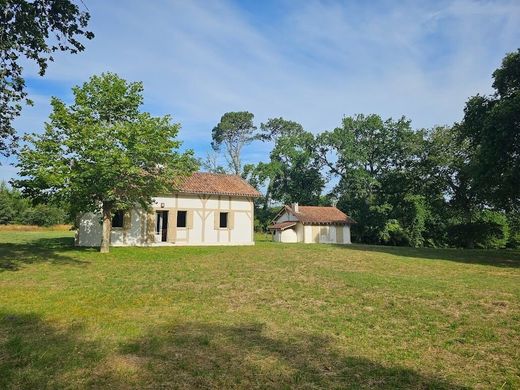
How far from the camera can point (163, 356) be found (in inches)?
196

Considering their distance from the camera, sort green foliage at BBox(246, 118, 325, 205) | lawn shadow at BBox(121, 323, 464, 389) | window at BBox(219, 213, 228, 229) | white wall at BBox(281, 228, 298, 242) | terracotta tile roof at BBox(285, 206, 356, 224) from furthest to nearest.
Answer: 1. green foliage at BBox(246, 118, 325, 205)
2. white wall at BBox(281, 228, 298, 242)
3. terracotta tile roof at BBox(285, 206, 356, 224)
4. window at BBox(219, 213, 228, 229)
5. lawn shadow at BBox(121, 323, 464, 389)

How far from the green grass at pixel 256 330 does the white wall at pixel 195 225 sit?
33.3 feet

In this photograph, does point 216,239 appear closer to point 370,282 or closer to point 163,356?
point 370,282

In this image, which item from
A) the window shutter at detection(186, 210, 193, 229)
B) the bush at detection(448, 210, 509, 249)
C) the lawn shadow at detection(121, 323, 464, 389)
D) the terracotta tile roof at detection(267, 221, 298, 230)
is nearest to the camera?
the lawn shadow at detection(121, 323, 464, 389)

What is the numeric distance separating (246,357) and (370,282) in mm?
6502

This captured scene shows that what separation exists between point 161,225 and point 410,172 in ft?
83.1

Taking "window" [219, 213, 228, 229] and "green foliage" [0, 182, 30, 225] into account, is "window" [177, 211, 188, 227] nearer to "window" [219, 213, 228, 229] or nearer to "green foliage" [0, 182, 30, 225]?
"window" [219, 213, 228, 229]

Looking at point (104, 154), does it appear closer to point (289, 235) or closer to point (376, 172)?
point (289, 235)

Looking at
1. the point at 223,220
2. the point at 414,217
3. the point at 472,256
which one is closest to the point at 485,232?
the point at 414,217

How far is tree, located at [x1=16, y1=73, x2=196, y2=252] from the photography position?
16.4 metres

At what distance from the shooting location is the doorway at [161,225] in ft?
79.7

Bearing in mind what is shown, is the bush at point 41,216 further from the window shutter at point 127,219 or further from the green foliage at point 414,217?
the green foliage at point 414,217

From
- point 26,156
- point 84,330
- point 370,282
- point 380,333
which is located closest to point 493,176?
point 370,282

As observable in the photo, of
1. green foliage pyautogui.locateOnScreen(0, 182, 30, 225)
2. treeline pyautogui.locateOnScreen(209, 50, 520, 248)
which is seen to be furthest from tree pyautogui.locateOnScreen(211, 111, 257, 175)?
green foliage pyautogui.locateOnScreen(0, 182, 30, 225)
